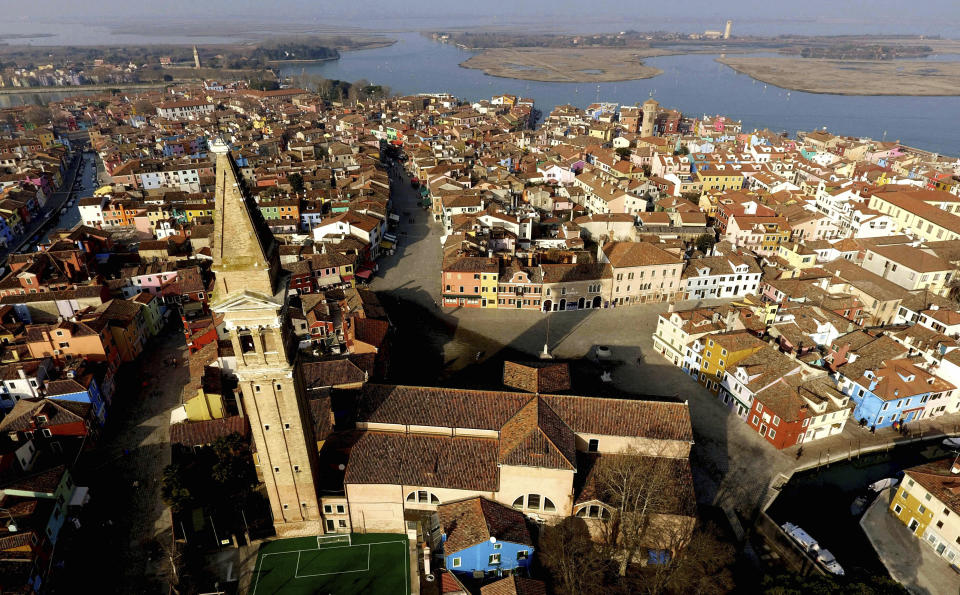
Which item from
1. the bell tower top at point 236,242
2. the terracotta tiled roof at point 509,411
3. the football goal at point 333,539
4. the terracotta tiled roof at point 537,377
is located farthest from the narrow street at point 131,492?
the terracotta tiled roof at point 537,377

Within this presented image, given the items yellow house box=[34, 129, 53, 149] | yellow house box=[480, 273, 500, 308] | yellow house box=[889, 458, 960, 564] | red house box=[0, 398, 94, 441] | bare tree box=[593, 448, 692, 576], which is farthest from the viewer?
yellow house box=[34, 129, 53, 149]

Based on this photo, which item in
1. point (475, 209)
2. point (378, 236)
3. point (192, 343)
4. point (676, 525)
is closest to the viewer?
point (676, 525)

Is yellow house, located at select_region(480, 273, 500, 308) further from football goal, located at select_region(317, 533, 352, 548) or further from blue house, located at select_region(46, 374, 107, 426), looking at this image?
blue house, located at select_region(46, 374, 107, 426)

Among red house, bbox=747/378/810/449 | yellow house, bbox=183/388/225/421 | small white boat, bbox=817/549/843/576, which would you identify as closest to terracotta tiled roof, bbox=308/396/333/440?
yellow house, bbox=183/388/225/421

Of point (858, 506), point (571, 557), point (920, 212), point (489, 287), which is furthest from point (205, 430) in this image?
point (920, 212)

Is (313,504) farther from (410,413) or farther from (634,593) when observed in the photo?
(634,593)

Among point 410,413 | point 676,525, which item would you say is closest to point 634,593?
point 676,525
